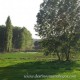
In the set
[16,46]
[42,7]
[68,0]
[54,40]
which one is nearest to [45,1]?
[42,7]

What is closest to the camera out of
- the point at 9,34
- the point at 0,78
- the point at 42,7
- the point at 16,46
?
the point at 0,78

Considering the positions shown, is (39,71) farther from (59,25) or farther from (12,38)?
(12,38)

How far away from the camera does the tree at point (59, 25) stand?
5812 centimetres

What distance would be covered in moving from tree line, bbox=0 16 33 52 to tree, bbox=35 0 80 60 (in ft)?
251

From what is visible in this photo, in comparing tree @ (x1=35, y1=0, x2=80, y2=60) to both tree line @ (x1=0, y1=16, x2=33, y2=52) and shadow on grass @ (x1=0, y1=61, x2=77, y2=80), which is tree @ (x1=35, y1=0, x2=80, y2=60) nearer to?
shadow on grass @ (x1=0, y1=61, x2=77, y2=80)

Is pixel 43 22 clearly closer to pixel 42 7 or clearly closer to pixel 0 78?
pixel 42 7

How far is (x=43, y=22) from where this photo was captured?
60.6m

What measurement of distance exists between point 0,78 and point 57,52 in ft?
108

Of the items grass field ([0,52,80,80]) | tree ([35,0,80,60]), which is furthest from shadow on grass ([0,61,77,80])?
tree ([35,0,80,60])

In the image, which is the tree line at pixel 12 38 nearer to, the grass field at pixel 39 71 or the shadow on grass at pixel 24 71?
the grass field at pixel 39 71

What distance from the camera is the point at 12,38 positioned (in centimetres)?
16438

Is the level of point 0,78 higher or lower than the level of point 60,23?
lower

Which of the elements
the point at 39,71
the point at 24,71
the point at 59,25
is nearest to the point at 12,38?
the point at 59,25

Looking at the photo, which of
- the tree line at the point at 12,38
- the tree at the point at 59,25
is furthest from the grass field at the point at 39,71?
the tree line at the point at 12,38
